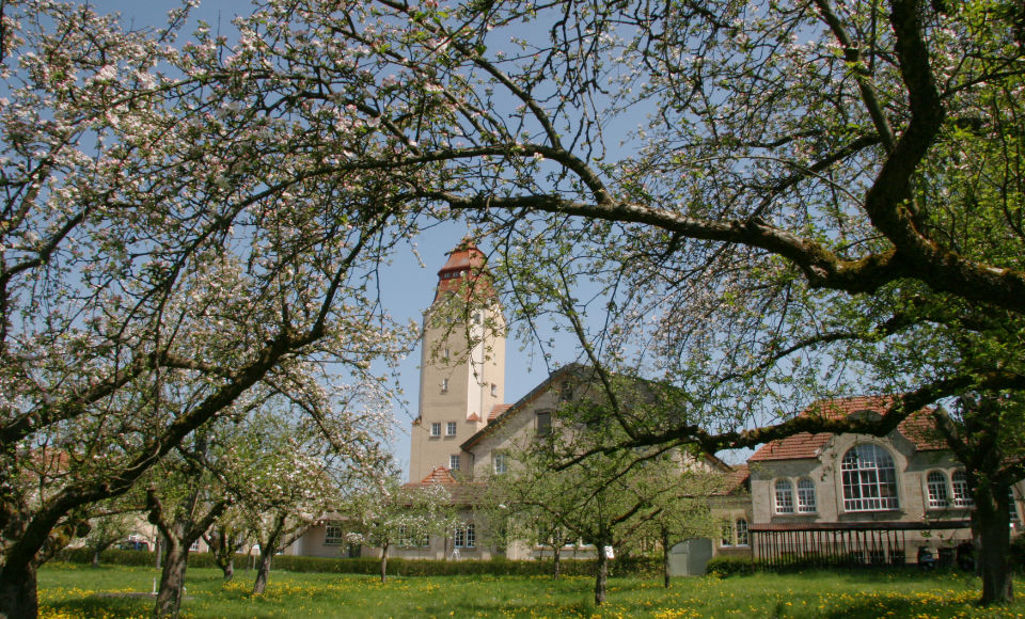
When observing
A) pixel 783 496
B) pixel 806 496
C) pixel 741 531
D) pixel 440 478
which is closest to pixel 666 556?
pixel 783 496

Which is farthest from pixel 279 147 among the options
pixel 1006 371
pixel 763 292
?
pixel 1006 371

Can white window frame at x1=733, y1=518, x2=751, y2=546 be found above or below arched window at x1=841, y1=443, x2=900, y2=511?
below

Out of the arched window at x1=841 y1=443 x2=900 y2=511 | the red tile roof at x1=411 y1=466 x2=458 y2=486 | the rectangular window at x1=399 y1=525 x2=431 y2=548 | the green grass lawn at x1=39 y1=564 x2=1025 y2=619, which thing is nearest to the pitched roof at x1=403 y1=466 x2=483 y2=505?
the red tile roof at x1=411 y1=466 x2=458 y2=486

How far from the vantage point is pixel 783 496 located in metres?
39.0

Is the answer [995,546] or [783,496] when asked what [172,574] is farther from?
[783,496]

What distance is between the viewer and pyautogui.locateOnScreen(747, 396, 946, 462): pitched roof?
8195 mm

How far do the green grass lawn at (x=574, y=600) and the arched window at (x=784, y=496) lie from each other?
10188mm

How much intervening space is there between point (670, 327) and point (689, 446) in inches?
65.2

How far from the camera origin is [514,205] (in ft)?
17.9

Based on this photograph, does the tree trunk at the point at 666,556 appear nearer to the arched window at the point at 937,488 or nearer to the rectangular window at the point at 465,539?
the arched window at the point at 937,488

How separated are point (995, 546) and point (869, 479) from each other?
76.2 feet

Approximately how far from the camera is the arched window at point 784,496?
38.7m

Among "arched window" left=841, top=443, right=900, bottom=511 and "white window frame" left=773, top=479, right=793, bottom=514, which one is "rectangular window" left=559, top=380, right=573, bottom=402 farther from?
"white window frame" left=773, top=479, right=793, bottom=514

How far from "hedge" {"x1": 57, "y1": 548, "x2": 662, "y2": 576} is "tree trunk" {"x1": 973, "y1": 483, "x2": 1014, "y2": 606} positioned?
60.4ft
